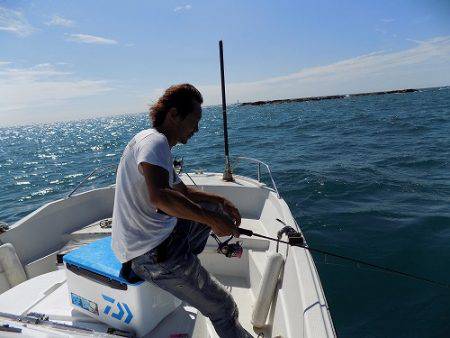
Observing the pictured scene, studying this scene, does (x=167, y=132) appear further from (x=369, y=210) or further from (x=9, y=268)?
(x=369, y=210)

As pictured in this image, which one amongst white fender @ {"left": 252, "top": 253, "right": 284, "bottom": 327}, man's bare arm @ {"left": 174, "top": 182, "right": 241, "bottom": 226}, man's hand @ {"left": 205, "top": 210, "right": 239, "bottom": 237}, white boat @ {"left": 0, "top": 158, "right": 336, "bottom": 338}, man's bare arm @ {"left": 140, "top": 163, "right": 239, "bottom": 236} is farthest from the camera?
white fender @ {"left": 252, "top": 253, "right": 284, "bottom": 327}

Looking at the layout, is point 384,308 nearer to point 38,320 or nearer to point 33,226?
point 38,320

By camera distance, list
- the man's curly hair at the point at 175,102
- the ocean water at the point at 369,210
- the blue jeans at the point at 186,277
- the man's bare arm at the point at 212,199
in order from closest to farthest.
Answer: the man's curly hair at the point at 175,102, the blue jeans at the point at 186,277, the man's bare arm at the point at 212,199, the ocean water at the point at 369,210

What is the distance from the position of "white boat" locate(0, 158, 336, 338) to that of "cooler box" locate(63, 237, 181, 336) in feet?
0.06

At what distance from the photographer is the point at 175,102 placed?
198cm

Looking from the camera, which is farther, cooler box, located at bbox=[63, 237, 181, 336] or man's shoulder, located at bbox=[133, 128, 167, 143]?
cooler box, located at bbox=[63, 237, 181, 336]

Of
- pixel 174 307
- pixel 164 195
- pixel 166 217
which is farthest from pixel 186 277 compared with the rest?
pixel 174 307

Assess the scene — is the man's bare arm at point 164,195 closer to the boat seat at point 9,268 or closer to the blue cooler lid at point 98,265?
the blue cooler lid at point 98,265

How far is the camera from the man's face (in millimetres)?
2025

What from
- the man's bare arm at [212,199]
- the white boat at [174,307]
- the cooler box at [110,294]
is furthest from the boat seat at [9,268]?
the man's bare arm at [212,199]

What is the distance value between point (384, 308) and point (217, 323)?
3118mm

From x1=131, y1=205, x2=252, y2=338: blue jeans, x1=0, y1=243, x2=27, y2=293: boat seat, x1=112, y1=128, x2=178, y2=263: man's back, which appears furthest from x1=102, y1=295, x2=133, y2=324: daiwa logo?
x1=0, y1=243, x2=27, y2=293: boat seat

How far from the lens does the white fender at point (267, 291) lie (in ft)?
9.89

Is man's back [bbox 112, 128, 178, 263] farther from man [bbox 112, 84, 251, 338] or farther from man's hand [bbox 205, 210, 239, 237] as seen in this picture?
man's hand [bbox 205, 210, 239, 237]
